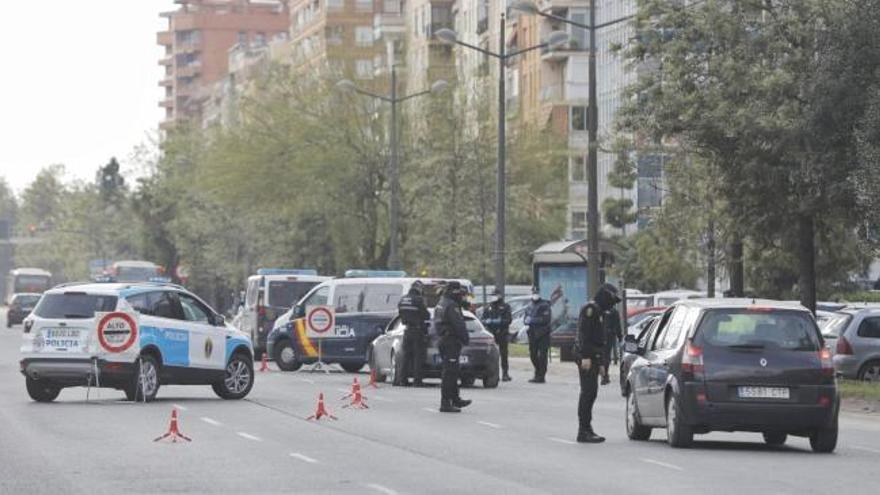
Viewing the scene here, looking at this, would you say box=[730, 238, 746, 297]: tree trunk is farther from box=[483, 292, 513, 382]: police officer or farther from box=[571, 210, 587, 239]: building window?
box=[571, 210, 587, 239]: building window

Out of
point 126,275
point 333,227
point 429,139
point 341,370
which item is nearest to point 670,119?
point 341,370

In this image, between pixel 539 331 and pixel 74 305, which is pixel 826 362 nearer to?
pixel 74 305

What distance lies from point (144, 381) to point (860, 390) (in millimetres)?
11861

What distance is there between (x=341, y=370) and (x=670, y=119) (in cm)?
1072

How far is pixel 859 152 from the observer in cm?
3719

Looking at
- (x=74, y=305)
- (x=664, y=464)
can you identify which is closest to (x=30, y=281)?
(x=74, y=305)

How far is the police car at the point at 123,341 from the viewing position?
108 feet

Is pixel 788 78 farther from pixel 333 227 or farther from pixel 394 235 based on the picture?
pixel 333 227

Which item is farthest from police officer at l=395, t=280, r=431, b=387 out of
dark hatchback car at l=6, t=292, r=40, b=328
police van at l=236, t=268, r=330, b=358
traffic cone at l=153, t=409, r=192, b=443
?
dark hatchback car at l=6, t=292, r=40, b=328

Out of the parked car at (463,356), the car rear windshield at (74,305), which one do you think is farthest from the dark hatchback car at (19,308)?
the car rear windshield at (74,305)

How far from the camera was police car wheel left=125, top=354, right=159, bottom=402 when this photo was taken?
109 ft

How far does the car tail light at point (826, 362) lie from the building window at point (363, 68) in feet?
209

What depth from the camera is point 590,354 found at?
83.9 ft

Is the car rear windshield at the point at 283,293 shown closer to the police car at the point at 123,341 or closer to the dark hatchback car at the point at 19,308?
the police car at the point at 123,341
